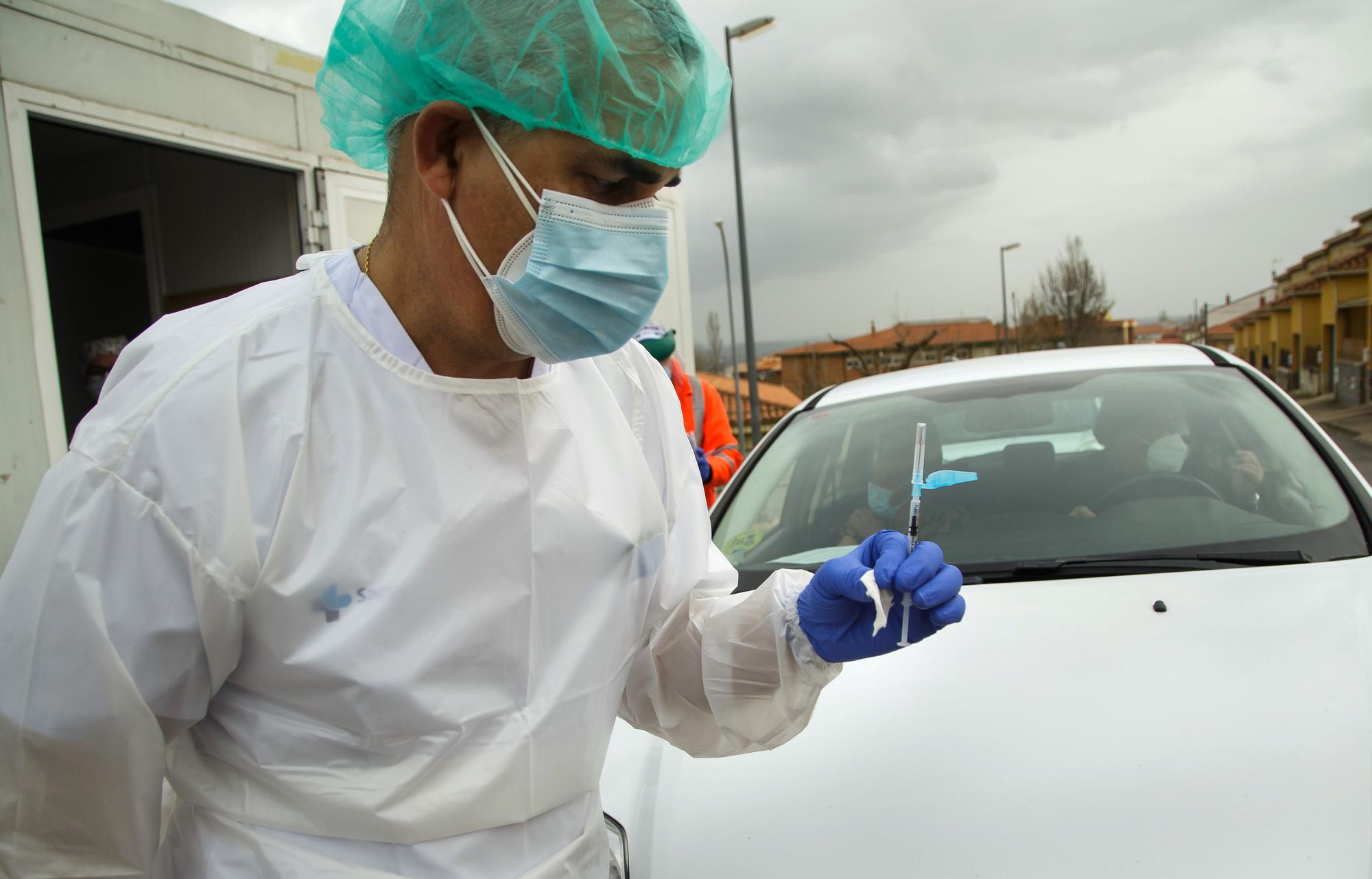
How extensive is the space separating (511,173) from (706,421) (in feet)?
12.9

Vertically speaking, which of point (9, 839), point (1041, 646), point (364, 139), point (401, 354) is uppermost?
point (364, 139)

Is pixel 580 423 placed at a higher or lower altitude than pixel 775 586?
higher

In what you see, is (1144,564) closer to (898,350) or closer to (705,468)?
(705,468)

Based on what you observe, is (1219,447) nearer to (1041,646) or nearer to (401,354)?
(1041,646)

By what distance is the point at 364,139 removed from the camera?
1371 millimetres

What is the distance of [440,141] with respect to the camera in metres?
1.16

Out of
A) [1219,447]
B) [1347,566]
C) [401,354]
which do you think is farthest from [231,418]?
[1219,447]

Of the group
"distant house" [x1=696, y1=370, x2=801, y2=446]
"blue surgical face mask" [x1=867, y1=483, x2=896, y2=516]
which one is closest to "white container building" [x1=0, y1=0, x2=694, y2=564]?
"blue surgical face mask" [x1=867, y1=483, x2=896, y2=516]

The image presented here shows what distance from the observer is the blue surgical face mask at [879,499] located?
2404mm

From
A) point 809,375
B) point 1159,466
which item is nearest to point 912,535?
point 1159,466

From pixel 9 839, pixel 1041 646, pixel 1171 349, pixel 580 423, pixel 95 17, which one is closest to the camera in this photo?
pixel 9 839

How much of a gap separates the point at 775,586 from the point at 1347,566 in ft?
4.36

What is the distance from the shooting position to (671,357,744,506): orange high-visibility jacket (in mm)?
4922

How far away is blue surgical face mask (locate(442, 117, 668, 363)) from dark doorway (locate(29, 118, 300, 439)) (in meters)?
4.79
